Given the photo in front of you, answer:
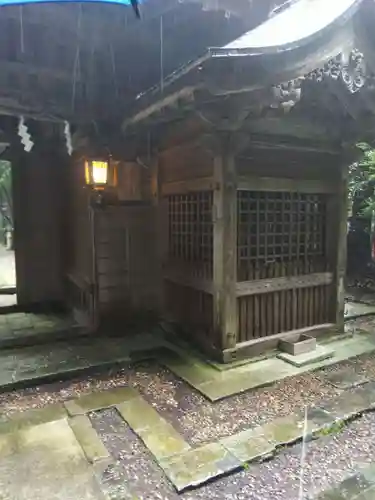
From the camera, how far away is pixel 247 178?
4.25 metres

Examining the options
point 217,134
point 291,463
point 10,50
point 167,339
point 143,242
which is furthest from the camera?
point 143,242

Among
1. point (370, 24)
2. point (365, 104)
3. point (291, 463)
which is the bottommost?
point (291, 463)

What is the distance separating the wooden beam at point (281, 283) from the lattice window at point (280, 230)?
0.28 feet

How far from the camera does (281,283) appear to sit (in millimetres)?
4703

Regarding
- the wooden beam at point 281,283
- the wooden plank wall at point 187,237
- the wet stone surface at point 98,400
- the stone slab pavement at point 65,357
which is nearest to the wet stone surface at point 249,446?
the wet stone surface at point 98,400

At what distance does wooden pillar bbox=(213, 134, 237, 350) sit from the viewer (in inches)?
159

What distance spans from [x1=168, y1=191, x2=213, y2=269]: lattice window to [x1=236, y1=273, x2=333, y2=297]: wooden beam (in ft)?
1.61

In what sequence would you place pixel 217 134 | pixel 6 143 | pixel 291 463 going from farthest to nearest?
pixel 6 143, pixel 217 134, pixel 291 463

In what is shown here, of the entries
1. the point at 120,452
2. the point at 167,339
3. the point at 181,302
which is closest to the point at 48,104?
the point at 181,302

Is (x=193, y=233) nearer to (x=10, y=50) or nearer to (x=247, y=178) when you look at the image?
(x=247, y=178)

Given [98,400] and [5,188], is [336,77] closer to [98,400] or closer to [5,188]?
[98,400]

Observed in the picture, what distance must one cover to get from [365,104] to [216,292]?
2748mm

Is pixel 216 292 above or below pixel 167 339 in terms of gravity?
above

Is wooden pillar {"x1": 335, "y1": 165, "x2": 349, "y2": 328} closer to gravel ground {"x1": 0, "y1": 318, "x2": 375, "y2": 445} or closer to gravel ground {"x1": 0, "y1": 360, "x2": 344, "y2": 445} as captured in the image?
gravel ground {"x1": 0, "y1": 318, "x2": 375, "y2": 445}
